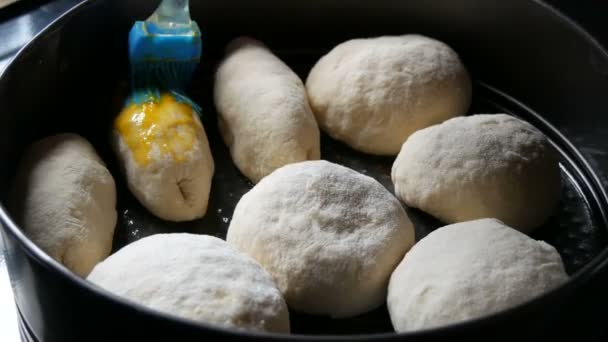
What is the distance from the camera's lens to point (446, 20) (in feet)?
4.17

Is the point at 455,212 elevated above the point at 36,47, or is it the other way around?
the point at 36,47

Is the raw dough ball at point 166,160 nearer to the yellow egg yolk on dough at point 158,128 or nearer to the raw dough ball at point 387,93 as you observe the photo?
the yellow egg yolk on dough at point 158,128

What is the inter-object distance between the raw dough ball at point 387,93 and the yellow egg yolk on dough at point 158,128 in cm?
22

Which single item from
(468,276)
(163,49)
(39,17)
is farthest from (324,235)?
(39,17)

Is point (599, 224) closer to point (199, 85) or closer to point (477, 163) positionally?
point (477, 163)

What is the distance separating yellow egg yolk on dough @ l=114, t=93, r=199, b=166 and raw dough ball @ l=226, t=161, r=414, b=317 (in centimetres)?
13

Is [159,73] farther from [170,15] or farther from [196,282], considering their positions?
[196,282]

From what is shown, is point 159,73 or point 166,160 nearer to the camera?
point 166,160

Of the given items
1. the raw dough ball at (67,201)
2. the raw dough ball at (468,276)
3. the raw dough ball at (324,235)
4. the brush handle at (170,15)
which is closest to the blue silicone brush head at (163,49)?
the brush handle at (170,15)

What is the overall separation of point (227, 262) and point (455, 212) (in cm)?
35

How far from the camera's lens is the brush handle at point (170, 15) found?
1.11 metres

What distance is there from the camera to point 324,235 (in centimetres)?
88

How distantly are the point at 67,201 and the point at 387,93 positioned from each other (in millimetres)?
492

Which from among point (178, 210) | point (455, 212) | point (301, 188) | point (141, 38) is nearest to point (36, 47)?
point (141, 38)
